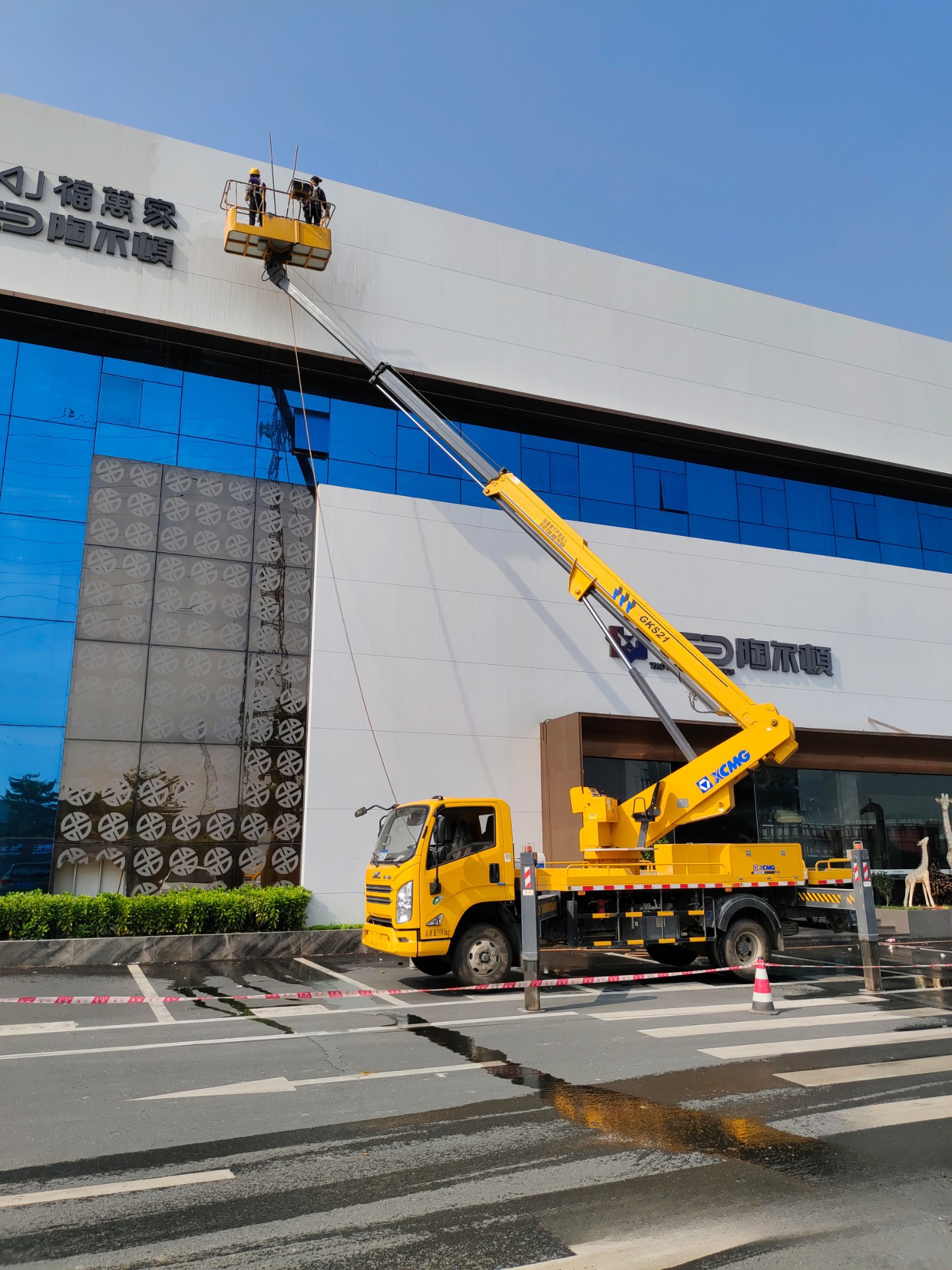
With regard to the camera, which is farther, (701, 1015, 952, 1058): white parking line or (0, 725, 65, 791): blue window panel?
(0, 725, 65, 791): blue window panel

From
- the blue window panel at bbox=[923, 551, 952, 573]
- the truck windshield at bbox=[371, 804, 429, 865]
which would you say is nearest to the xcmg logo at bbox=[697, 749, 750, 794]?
the truck windshield at bbox=[371, 804, 429, 865]

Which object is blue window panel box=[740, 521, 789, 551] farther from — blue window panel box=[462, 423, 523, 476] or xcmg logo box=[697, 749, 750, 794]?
xcmg logo box=[697, 749, 750, 794]

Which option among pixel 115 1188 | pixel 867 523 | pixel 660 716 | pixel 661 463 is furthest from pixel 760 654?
pixel 115 1188

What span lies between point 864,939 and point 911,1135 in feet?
23.2

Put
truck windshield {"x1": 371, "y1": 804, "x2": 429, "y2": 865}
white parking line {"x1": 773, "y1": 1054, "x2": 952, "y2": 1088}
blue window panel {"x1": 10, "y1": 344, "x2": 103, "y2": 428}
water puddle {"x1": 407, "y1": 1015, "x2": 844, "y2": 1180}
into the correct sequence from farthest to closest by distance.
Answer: blue window panel {"x1": 10, "y1": 344, "x2": 103, "y2": 428} < truck windshield {"x1": 371, "y1": 804, "x2": 429, "y2": 865} < white parking line {"x1": 773, "y1": 1054, "x2": 952, "y2": 1088} < water puddle {"x1": 407, "y1": 1015, "x2": 844, "y2": 1180}

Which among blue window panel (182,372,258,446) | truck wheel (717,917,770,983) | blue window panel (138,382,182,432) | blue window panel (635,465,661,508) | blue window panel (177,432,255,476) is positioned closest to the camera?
→ truck wheel (717,917,770,983)

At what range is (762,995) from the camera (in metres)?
9.89

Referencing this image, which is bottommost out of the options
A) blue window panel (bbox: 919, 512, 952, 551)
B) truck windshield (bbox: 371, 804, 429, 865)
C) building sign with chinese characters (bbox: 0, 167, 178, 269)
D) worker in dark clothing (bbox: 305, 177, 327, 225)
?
truck windshield (bbox: 371, 804, 429, 865)

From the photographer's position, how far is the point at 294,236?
1712 centimetres

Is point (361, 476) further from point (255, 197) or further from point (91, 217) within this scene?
point (91, 217)

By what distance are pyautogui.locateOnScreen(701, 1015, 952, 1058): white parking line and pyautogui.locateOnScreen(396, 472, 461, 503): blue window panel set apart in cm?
1295

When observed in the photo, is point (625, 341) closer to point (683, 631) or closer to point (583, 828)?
point (683, 631)

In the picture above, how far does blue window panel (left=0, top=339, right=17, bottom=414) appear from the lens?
16344mm

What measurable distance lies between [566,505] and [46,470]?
10.7 m
